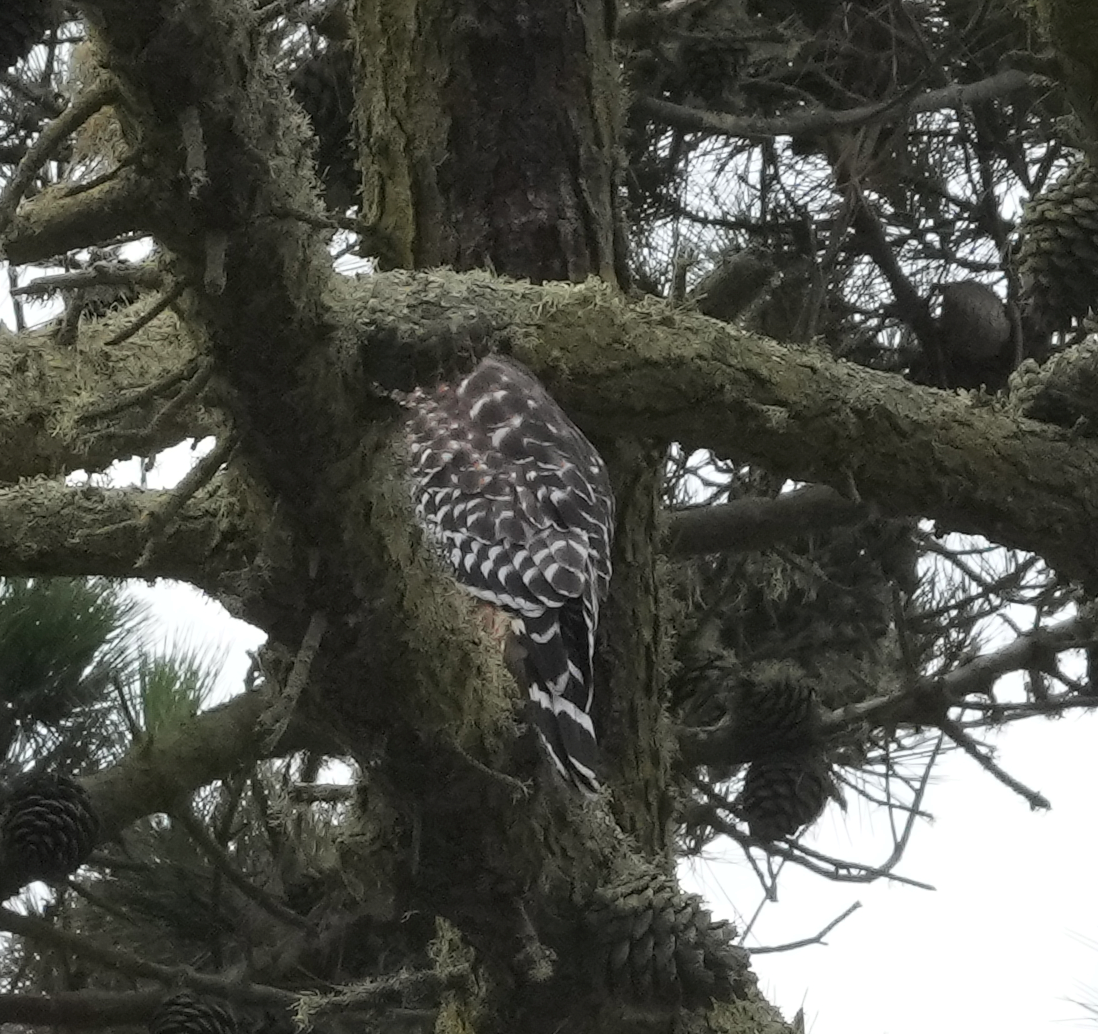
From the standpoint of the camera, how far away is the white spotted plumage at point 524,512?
62.2 inches

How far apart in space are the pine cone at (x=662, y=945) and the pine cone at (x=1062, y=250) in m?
0.93

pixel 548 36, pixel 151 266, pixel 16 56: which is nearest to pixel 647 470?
pixel 548 36

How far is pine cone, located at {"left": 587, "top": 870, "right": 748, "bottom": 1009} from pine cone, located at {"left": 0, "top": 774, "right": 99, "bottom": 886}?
61cm

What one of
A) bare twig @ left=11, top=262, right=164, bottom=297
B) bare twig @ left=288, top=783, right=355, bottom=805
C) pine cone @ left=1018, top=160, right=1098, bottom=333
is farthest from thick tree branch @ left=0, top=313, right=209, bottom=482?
pine cone @ left=1018, top=160, right=1098, bottom=333

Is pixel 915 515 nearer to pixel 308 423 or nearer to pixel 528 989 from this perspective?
pixel 528 989

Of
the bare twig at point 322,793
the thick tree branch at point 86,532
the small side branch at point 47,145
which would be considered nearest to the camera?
the small side branch at point 47,145

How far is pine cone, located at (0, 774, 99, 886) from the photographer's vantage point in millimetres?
1678

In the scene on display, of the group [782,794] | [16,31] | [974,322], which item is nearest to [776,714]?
[782,794]

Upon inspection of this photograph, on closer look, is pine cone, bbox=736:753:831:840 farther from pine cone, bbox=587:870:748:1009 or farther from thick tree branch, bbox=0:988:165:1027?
thick tree branch, bbox=0:988:165:1027

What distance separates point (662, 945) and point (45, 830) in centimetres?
73

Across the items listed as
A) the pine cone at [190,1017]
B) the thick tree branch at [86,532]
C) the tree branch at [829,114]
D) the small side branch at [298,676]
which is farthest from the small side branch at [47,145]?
the tree branch at [829,114]

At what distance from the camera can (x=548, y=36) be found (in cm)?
200

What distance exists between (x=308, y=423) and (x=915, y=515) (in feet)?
3.12

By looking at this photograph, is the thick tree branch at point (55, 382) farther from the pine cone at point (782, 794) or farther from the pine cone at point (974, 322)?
the pine cone at point (974, 322)
